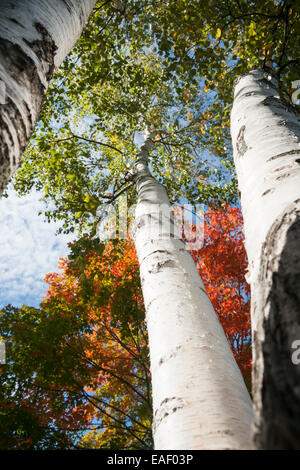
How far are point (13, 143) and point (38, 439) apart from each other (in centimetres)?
790

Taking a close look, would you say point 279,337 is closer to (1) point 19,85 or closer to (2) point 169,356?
(2) point 169,356

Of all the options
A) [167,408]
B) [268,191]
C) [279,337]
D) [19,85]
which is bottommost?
[167,408]

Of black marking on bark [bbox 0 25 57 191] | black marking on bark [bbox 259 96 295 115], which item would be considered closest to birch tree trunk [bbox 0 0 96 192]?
black marking on bark [bbox 0 25 57 191]

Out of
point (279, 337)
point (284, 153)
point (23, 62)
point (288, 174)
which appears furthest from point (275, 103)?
point (279, 337)

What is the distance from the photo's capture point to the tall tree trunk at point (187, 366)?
2.76 ft

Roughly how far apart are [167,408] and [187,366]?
0.57 feet

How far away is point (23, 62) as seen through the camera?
1.10 metres

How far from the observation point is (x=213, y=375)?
1017 mm

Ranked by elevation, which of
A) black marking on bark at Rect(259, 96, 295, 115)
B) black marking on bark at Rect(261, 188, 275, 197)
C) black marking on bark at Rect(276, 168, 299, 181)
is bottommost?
black marking on bark at Rect(261, 188, 275, 197)

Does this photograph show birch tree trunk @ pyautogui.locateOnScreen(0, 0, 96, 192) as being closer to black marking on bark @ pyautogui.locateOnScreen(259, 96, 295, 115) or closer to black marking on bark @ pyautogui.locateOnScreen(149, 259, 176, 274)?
black marking on bark @ pyautogui.locateOnScreen(149, 259, 176, 274)

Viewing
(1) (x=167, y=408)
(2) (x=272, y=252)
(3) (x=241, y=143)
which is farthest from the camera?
(3) (x=241, y=143)

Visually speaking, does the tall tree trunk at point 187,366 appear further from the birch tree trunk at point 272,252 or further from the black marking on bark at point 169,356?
the birch tree trunk at point 272,252

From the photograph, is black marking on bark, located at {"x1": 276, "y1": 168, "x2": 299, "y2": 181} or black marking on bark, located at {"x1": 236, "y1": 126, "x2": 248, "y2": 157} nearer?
black marking on bark, located at {"x1": 276, "y1": 168, "x2": 299, "y2": 181}

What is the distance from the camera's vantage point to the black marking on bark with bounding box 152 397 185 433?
3.10 ft
